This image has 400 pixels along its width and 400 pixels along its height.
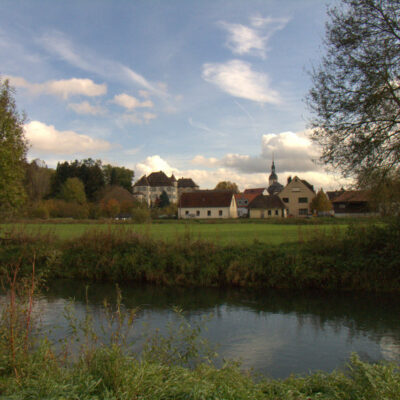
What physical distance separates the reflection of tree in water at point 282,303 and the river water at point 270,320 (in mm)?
26

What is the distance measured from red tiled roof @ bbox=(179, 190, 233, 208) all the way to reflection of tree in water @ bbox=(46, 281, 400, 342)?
58.1 meters

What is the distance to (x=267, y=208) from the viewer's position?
7219 centimetres

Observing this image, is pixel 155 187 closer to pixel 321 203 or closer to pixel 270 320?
pixel 321 203

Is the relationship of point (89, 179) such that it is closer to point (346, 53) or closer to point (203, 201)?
point (203, 201)

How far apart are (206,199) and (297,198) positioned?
55.1 ft

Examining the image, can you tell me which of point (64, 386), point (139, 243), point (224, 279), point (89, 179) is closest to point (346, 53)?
point (224, 279)

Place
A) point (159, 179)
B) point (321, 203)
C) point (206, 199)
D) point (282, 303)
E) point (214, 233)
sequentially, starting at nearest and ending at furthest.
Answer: point (282, 303), point (214, 233), point (321, 203), point (206, 199), point (159, 179)

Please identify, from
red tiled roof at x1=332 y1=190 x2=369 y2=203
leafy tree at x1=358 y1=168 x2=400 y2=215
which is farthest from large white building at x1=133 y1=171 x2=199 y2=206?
leafy tree at x1=358 y1=168 x2=400 y2=215

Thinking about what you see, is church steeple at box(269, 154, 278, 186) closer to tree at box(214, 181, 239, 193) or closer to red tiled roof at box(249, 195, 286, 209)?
tree at box(214, 181, 239, 193)

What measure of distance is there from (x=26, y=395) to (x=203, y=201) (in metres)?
71.5

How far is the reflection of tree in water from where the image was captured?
11383 mm

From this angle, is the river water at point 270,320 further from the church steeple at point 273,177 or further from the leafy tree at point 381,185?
the church steeple at point 273,177

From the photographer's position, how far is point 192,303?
13.9m

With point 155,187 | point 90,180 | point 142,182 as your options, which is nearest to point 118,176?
point 142,182
